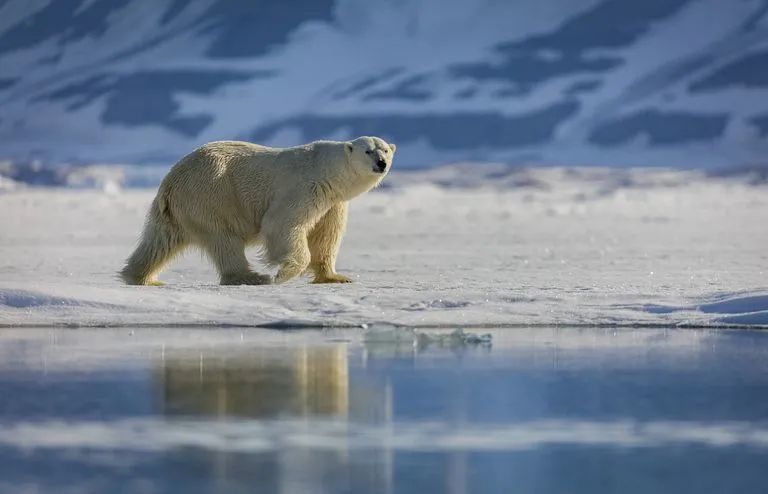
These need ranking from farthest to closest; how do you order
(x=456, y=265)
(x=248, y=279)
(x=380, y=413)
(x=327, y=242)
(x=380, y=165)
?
(x=456, y=265) → (x=327, y=242) → (x=248, y=279) → (x=380, y=165) → (x=380, y=413)

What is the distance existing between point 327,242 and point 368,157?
59cm

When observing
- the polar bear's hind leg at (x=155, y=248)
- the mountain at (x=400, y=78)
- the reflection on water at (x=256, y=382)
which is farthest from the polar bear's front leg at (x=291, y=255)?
the mountain at (x=400, y=78)

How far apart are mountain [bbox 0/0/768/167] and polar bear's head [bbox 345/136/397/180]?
19584 millimetres

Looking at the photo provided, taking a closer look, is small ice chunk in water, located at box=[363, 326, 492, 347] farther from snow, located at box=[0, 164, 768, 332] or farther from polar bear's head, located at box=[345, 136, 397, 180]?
polar bear's head, located at box=[345, 136, 397, 180]

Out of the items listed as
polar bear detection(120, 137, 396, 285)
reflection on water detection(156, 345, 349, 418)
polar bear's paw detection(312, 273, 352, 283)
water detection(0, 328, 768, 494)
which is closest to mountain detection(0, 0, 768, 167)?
polar bear's paw detection(312, 273, 352, 283)

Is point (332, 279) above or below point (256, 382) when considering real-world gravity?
above

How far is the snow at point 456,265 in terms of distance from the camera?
659 cm

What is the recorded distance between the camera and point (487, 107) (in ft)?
103

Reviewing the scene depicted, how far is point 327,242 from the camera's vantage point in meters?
8.21

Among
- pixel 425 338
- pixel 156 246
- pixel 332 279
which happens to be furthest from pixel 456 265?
pixel 425 338

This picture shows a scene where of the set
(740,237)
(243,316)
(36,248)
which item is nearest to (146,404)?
(243,316)

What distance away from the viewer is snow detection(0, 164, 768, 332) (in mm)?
6586

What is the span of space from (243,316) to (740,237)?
297 inches

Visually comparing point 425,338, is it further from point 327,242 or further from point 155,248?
point 155,248
